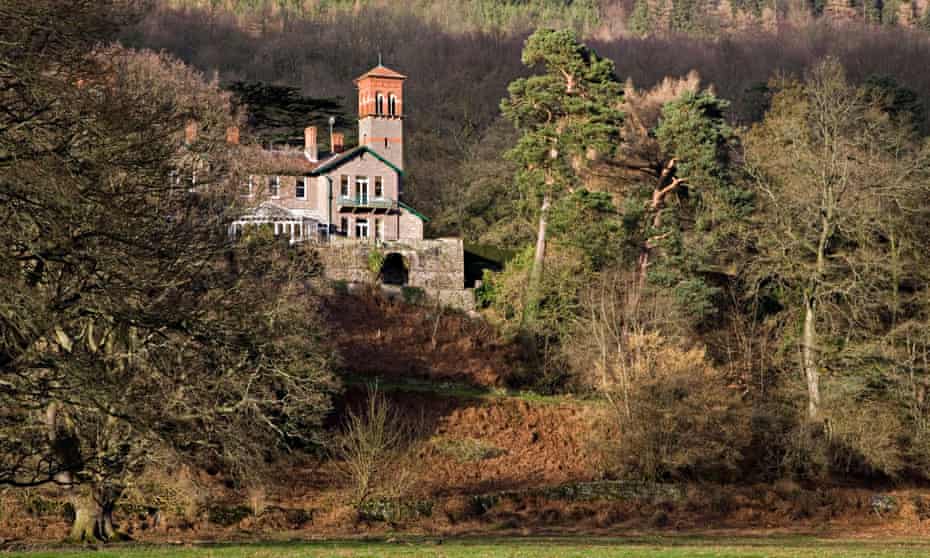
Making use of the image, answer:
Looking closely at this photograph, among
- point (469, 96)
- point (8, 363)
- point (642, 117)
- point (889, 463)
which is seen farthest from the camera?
point (469, 96)

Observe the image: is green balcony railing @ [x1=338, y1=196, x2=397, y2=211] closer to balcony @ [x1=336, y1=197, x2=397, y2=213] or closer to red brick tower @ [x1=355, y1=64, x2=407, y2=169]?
balcony @ [x1=336, y1=197, x2=397, y2=213]

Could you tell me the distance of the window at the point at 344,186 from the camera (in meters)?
53.1

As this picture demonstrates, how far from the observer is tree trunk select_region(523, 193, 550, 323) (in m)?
41.8

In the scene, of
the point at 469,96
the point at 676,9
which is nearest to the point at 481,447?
the point at 469,96

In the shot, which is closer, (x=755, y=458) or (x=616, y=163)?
(x=755, y=458)

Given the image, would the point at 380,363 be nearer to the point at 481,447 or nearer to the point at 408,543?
the point at 481,447

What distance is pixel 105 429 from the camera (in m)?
18.2

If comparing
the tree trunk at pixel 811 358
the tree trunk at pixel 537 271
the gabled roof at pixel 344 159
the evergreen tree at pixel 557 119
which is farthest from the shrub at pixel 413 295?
the tree trunk at pixel 811 358

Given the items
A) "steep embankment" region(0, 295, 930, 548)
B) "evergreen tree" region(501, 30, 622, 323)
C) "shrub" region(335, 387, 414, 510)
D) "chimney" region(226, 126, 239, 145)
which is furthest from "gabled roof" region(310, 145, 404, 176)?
"shrub" region(335, 387, 414, 510)

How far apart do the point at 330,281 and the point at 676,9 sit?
9307 centimetres

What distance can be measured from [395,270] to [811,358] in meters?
17.9

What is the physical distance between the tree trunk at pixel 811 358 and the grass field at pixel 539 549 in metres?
10.6

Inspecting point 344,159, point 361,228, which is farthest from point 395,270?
point 344,159

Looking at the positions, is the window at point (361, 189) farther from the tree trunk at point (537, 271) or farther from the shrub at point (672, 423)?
the shrub at point (672, 423)
